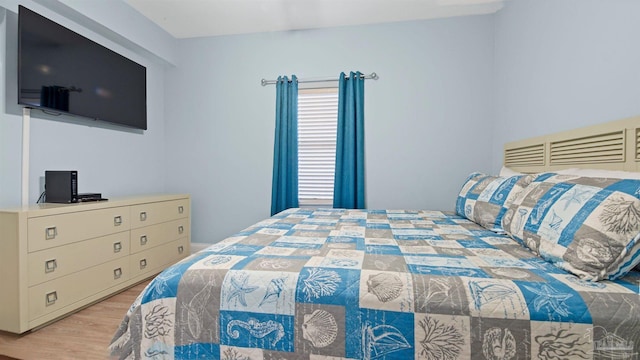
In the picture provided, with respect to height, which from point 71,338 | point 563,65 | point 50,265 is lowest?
point 71,338

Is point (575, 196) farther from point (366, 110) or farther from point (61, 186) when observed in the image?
point (61, 186)

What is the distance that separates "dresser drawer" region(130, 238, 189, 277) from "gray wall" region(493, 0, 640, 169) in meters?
3.33

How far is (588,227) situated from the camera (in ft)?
2.90

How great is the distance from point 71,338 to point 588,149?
3.09 metres

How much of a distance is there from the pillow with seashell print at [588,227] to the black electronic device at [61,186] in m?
2.80

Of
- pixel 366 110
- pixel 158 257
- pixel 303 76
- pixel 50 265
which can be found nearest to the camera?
pixel 50 265

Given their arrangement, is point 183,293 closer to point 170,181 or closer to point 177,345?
point 177,345

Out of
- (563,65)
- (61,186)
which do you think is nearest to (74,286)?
(61,186)

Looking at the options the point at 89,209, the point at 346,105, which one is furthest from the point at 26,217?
the point at 346,105

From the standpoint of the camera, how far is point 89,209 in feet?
6.60

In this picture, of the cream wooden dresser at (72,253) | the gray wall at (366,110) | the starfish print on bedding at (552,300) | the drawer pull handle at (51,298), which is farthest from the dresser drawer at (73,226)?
the starfish print on bedding at (552,300)

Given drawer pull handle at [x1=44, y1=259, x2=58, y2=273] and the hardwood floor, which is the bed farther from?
drawer pull handle at [x1=44, y1=259, x2=58, y2=273]

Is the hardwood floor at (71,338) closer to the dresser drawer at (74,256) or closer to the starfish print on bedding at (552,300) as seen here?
the dresser drawer at (74,256)

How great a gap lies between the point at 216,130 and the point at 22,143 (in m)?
1.64
